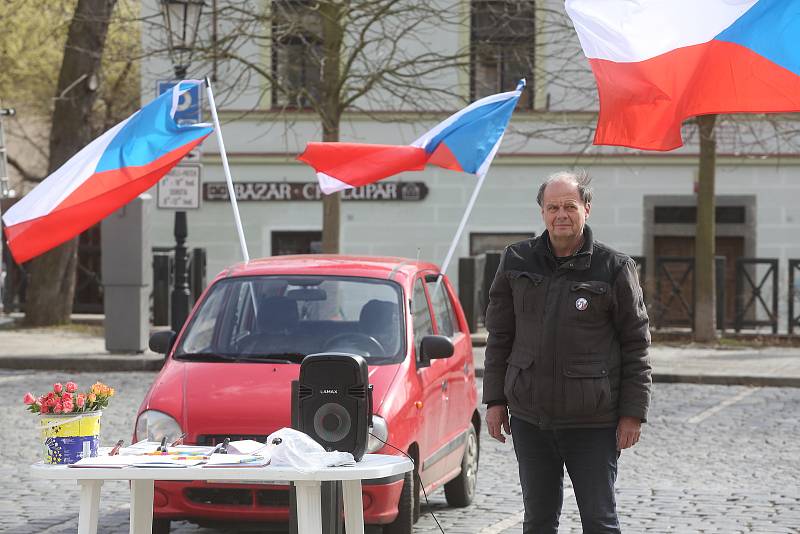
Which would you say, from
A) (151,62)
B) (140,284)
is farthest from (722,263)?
(151,62)

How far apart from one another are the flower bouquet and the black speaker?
74 cm

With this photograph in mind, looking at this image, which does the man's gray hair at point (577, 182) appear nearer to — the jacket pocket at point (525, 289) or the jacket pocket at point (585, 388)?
the jacket pocket at point (525, 289)

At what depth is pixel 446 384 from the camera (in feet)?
29.8

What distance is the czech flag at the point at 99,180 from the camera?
9727mm

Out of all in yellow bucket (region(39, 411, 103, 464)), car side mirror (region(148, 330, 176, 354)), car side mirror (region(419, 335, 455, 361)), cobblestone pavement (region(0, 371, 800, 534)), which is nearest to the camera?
yellow bucket (region(39, 411, 103, 464))

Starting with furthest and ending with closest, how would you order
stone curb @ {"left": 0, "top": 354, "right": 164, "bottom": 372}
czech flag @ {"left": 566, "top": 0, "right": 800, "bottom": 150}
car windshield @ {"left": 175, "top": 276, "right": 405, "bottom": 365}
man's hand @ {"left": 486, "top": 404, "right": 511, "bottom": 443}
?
stone curb @ {"left": 0, "top": 354, "right": 164, "bottom": 372}, car windshield @ {"left": 175, "top": 276, "right": 405, "bottom": 365}, czech flag @ {"left": 566, "top": 0, "right": 800, "bottom": 150}, man's hand @ {"left": 486, "top": 404, "right": 511, "bottom": 443}

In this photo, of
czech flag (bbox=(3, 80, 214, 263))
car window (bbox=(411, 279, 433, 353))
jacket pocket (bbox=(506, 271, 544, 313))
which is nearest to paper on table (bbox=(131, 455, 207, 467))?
jacket pocket (bbox=(506, 271, 544, 313))

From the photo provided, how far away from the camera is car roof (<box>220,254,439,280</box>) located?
30.0ft

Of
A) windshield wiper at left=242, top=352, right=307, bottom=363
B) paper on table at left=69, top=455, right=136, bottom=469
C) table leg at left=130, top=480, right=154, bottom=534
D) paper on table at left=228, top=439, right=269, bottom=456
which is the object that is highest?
windshield wiper at left=242, top=352, right=307, bottom=363

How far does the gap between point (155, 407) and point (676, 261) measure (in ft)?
58.6

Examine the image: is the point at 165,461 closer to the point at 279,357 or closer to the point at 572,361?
the point at 572,361

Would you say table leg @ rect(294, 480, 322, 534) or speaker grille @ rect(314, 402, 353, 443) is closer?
table leg @ rect(294, 480, 322, 534)

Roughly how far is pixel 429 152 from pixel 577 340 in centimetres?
690

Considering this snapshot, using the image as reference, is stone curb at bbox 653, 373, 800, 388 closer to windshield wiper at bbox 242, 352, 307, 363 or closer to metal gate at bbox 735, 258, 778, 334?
metal gate at bbox 735, 258, 778, 334
